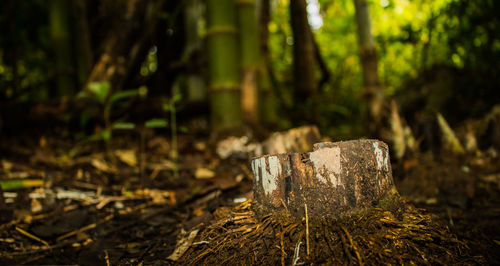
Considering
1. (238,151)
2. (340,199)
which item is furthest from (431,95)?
(340,199)

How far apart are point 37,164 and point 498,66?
4.38 m

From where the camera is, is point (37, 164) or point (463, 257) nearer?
point (463, 257)

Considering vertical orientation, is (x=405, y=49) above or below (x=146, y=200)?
above

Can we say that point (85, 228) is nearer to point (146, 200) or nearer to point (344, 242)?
point (146, 200)

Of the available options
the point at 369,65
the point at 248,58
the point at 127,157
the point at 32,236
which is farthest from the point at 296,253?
the point at 248,58

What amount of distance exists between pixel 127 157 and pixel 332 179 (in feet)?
6.88

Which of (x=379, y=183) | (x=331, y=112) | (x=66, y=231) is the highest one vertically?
(x=331, y=112)

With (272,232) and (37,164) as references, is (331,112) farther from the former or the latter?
(272,232)

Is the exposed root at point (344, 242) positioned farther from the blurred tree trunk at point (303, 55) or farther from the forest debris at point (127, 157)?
the blurred tree trunk at point (303, 55)

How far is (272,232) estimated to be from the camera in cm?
101

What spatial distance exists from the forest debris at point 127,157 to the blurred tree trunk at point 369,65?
209 cm

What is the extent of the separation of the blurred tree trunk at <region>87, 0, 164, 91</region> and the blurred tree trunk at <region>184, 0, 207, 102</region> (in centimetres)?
54

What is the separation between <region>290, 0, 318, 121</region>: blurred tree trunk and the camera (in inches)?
179

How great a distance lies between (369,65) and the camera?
3.06 m
